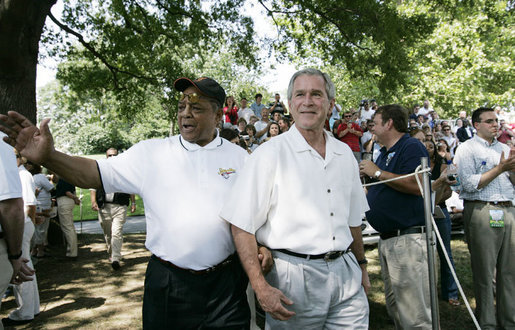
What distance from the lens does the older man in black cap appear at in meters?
2.21

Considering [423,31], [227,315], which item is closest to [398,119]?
[227,315]

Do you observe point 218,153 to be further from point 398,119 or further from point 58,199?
point 58,199

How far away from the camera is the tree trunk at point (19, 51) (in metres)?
6.10

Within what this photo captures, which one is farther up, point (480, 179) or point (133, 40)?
point (133, 40)

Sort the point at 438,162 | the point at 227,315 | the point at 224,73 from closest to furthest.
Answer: the point at 227,315
the point at 438,162
the point at 224,73

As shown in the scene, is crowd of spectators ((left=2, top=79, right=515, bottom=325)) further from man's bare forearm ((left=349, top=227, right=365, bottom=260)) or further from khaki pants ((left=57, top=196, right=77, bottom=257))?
man's bare forearm ((left=349, top=227, right=365, bottom=260))

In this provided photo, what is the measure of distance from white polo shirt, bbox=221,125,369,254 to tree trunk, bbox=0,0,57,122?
19.2ft

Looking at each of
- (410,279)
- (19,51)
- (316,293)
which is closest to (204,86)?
(316,293)

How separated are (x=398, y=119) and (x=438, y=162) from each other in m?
2.36

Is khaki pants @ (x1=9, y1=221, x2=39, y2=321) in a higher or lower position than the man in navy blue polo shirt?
lower

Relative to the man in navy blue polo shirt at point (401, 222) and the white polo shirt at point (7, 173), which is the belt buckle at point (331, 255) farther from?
Answer: the white polo shirt at point (7, 173)

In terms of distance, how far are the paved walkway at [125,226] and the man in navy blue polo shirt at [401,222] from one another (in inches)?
353

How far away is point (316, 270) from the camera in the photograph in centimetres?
214

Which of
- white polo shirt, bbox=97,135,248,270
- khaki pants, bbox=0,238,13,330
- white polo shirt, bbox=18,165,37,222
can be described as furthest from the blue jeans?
white polo shirt, bbox=18,165,37,222
